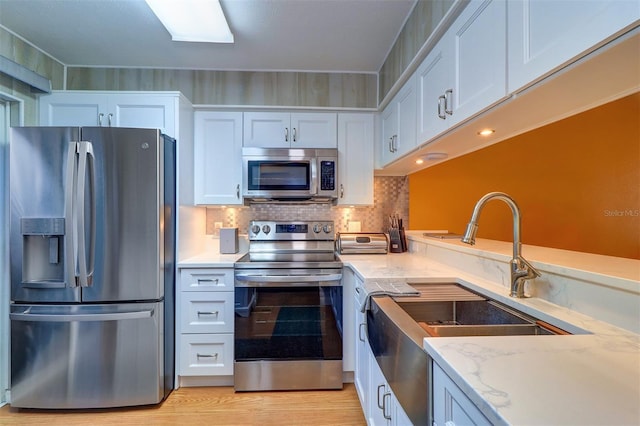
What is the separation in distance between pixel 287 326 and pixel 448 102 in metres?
1.69

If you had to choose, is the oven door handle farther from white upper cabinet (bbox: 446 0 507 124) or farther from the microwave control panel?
white upper cabinet (bbox: 446 0 507 124)

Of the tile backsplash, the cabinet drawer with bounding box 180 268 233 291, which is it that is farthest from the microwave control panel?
the cabinet drawer with bounding box 180 268 233 291

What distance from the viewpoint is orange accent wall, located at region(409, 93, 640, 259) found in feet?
5.58

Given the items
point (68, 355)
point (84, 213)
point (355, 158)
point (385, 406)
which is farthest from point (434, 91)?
point (68, 355)

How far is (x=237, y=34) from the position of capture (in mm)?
1957

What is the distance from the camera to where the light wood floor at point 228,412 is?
1.71m

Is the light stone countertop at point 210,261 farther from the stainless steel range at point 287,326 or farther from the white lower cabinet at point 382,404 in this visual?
the white lower cabinet at point 382,404

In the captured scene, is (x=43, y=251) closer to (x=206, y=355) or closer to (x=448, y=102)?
(x=206, y=355)

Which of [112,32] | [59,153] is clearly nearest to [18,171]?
[59,153]

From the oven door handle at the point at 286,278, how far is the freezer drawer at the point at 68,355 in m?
0.69

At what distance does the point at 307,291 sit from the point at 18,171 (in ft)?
6.38

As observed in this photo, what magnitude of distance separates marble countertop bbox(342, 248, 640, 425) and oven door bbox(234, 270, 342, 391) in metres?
1.31

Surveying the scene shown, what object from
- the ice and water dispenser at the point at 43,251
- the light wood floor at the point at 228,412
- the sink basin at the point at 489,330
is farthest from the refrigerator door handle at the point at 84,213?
the sink basin at the point at 489,330

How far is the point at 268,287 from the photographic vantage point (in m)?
1.97
